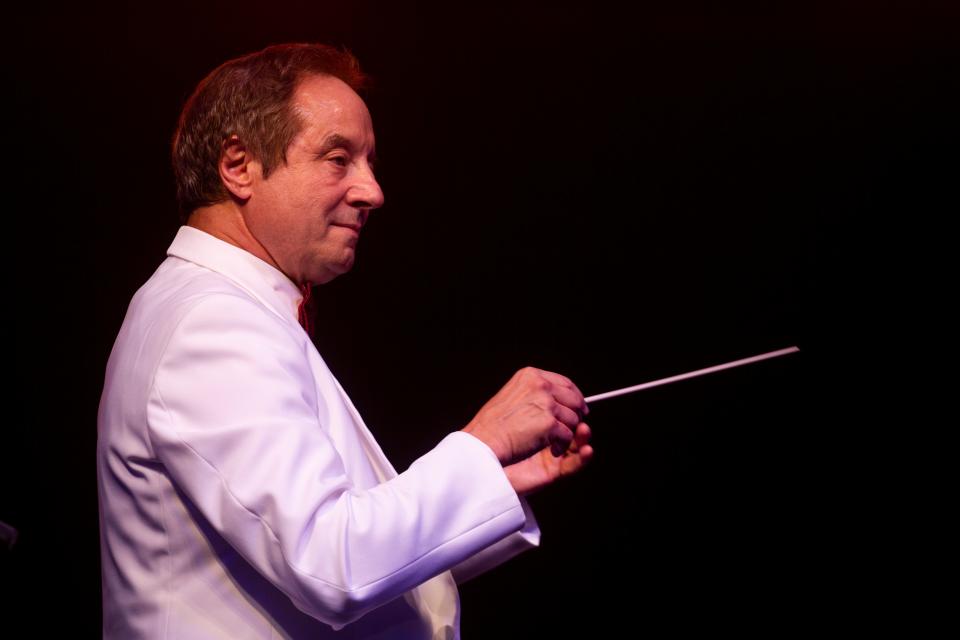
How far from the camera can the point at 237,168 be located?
137cm

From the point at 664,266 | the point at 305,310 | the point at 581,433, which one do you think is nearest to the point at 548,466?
the point at 581,433

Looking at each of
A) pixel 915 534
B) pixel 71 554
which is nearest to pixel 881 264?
pixel 915 534

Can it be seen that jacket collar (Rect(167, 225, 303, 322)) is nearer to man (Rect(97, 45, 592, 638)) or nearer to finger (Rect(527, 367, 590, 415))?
man (Rect(97, 45, 592, 638))

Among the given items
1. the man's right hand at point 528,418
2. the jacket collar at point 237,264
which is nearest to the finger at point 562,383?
the man's right hand at point 528,418

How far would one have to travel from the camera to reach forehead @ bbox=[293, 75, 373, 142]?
1359mm

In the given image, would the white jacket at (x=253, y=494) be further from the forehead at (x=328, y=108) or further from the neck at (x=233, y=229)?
the forehead at (x=328, y=108)

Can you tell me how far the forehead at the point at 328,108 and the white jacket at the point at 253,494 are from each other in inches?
10.8

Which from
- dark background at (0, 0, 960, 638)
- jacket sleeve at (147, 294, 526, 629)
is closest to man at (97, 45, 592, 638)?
jacket sleeve at (147, 294, 526, 629)

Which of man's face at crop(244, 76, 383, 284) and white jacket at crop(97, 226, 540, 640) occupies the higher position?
man's face at crop(244, 76, 383, 284)

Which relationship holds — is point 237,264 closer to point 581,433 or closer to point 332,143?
point 332,143

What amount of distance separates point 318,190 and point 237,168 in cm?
13

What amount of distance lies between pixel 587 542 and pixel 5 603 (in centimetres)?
149

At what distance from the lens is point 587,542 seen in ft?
8.15

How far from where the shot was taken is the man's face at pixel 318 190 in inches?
53.1
